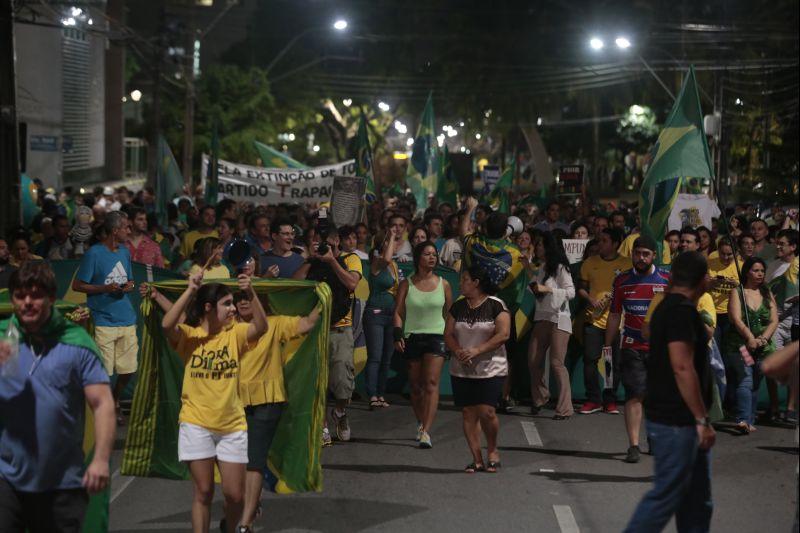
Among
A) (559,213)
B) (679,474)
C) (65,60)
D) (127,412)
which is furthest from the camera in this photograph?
(65,60)

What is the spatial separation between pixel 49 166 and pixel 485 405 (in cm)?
3029

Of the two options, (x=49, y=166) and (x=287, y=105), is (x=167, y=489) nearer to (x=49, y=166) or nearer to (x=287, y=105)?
(x=49, y=166)

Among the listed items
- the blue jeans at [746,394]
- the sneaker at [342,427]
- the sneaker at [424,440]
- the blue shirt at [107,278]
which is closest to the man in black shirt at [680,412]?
the sneaker at [424,440]

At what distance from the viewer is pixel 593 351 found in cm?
1228

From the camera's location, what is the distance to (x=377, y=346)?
39.8ft

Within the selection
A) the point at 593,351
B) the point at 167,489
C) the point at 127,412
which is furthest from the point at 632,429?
the point at 127,412

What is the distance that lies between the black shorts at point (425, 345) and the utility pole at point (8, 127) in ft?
26.0

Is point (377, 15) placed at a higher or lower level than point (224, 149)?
higher

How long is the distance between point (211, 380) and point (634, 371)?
402cm

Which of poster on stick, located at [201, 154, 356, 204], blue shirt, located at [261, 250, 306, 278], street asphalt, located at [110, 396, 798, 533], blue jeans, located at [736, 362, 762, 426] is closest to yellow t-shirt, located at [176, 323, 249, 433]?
street asphalt, located at [110, 396, 798, 533]

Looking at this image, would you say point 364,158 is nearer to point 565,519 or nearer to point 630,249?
point 630,249

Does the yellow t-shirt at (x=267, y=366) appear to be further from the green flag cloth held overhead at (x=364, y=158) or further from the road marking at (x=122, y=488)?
the green flag cloth held overhead at (x=364, y=158)

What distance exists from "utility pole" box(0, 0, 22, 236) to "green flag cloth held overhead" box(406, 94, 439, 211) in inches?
328

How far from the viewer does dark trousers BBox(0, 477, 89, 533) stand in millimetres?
5379
